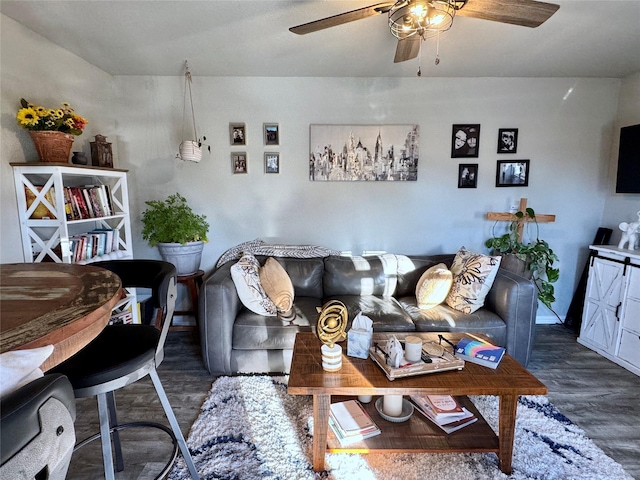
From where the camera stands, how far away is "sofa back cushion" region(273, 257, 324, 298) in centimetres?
277

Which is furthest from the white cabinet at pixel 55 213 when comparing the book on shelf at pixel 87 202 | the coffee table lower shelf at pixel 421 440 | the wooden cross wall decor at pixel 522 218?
the wooden cross wall decor at pixel 522 218

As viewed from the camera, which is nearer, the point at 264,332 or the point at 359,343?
the point at 359,343

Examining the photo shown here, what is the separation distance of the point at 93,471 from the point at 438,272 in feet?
7.90

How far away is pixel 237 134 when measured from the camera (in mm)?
3047

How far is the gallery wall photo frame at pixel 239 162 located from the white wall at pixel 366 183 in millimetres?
54

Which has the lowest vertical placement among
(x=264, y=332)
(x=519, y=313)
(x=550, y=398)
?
(x=550, y=398)

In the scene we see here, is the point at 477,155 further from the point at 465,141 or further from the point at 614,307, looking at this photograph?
the point at 614,307

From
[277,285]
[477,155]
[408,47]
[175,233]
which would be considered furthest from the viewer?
[477,155]

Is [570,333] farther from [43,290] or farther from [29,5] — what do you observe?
[29,5]

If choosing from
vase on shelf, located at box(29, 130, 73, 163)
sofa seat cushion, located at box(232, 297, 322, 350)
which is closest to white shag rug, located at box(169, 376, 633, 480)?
sofa seat cushion, located at box(232, 297, 322, 350)

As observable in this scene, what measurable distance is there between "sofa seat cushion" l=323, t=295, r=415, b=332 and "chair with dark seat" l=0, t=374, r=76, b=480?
5.79 feet

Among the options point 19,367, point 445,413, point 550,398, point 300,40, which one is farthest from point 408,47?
point 550,398

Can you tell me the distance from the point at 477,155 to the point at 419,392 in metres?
2.55

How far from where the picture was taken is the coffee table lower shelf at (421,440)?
1.42m
